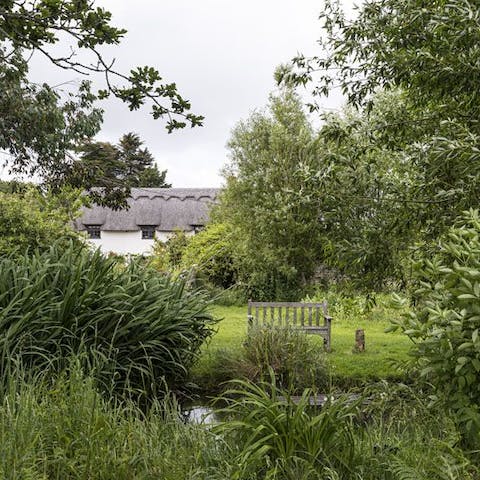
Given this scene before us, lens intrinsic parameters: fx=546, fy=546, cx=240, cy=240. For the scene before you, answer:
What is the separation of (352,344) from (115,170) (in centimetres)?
3952

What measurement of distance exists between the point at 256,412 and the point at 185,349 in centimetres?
306

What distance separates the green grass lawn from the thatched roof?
19980 mm

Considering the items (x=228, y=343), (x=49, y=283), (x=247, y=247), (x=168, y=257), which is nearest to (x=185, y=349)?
(x=49, y=283)

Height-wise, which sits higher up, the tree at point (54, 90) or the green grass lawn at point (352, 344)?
the tree at point (54, 90)

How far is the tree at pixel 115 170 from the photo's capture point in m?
7.70

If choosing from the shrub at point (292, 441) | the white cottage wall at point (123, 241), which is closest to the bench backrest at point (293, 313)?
the shrub at point (292, 441)

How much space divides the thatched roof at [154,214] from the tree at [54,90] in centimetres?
2516

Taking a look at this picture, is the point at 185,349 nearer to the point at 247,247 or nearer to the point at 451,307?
the point at 451,307

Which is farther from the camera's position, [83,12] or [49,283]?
[49,283]

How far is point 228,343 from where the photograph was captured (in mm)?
9195

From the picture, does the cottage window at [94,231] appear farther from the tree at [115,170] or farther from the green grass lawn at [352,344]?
the green grass lawn at [352,344]

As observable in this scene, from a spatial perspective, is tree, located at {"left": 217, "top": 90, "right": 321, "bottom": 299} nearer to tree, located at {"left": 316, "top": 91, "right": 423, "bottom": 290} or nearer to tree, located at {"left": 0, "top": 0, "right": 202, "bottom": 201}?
tree, located at {"left": 0, "top": 0, "right": 202, "bottom": 201}

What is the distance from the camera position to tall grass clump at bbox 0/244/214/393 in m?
4.93

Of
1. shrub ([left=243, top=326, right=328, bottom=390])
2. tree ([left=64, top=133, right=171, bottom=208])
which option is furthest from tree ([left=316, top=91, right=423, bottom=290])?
tree ([left=64, top=133, right=171, bottom=208])
